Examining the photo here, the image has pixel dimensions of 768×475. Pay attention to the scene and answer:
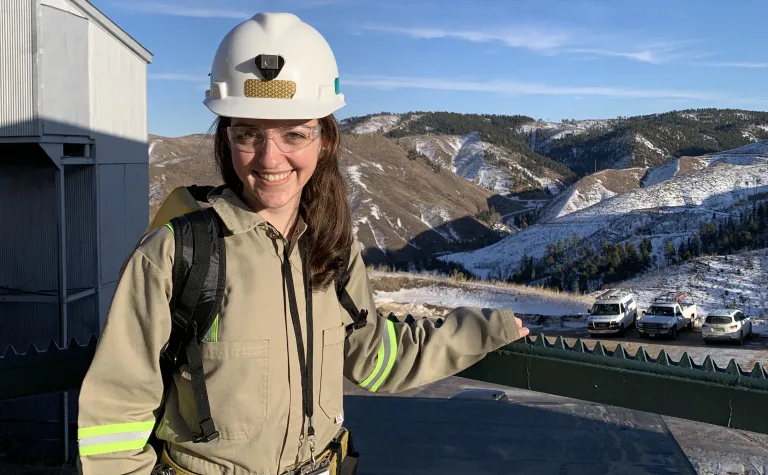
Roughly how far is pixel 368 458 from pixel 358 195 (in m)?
87.2

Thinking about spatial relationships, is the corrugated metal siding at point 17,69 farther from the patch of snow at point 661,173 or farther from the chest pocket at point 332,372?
the patch of snow at point 661,173

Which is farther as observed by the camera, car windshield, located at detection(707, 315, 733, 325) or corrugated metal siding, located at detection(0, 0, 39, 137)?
car windshield, located at detection(707, 315, 733, 325)

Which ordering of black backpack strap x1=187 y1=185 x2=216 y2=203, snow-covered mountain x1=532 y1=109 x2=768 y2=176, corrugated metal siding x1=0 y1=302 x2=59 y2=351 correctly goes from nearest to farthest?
black backpack strap x1=187 y1=185 x2=216 y2=203
corrugated metal siding x1=0 y1=302 x2=59 y2=351
snow-covered mountain x1=532 y1=109 x2=768 y2=176

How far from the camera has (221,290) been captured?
2014mm

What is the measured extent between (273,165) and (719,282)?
38094 mm

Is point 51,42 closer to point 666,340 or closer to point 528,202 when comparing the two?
point 666,340

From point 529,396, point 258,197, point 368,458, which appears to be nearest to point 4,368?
point 258,197

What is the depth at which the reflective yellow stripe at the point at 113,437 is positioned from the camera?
1.89 m

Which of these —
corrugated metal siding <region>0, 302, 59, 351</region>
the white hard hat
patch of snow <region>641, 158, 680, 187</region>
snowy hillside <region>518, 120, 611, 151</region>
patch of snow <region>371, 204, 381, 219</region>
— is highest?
snowy hillside <region>518, 120, 611, 151</region>

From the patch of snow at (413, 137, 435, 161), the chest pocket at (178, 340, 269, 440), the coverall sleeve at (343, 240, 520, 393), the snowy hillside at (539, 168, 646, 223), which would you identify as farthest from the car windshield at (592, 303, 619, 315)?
the patch of snow at (413, 137, 435, 161)

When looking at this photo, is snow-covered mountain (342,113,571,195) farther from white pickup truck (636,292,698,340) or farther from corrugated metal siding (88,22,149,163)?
corrugated metal siding (88,22,149,163)

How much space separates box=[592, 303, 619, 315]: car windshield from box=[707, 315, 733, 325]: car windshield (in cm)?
285

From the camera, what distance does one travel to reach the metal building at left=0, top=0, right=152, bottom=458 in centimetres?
1050

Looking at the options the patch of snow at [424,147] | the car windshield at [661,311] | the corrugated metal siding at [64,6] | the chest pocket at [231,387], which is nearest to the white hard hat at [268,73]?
the chest pocket at [231,387]
